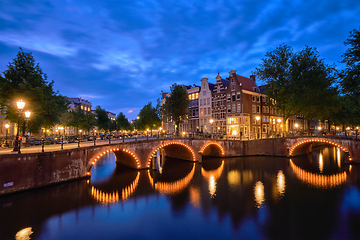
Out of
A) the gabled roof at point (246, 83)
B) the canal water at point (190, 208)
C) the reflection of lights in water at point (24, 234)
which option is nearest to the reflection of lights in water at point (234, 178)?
the canal water at point (190, 208)

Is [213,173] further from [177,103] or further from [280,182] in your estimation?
[177,103]

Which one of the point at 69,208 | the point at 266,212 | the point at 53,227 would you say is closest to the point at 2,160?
the point at 69,208

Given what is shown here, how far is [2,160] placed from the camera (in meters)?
15.6

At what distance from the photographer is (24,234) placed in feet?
37.5

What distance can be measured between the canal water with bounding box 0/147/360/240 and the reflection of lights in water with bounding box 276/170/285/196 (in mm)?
199

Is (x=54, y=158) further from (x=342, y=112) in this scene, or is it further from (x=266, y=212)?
(x=342, y=112)

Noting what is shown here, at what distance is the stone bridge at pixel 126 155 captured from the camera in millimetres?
16609

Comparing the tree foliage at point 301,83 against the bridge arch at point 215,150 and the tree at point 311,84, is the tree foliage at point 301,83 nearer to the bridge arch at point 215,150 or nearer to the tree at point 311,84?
the tree at point 311,84

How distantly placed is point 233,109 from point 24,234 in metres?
45.6

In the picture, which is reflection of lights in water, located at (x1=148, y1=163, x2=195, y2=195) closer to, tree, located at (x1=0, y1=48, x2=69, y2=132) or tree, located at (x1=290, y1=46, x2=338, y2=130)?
tree, located at (x1=0, y1=48, x2=69, y2=132)

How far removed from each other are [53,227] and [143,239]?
246 inches

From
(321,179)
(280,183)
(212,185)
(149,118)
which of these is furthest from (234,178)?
(149,118)

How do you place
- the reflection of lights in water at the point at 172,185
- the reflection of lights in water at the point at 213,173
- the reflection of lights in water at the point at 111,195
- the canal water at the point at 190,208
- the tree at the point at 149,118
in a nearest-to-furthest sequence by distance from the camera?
the canal water at the point at 190,208 → the reflection of lights in water at the point at 111,195 → the reflection of lights in water at the point at 172,185 → the reflection of lights in water at the point at 213,173 → the tree at the point at 149,118

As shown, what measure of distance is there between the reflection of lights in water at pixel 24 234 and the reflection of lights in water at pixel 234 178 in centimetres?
1804
